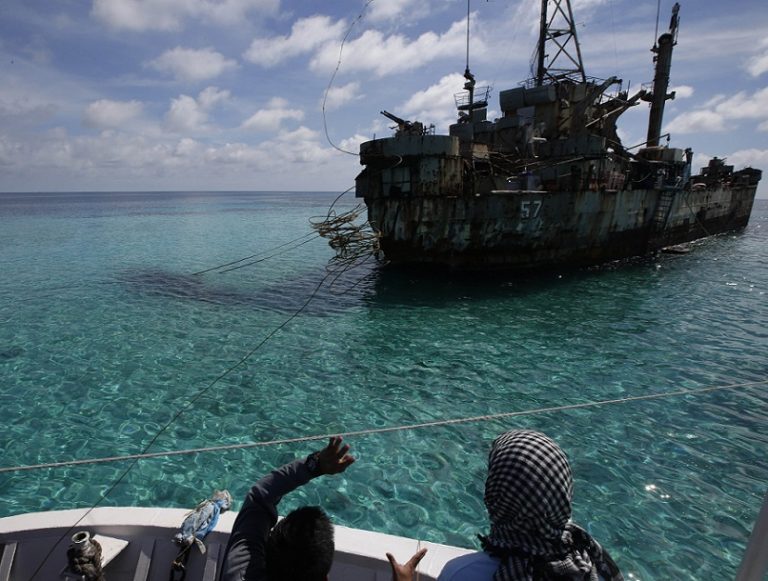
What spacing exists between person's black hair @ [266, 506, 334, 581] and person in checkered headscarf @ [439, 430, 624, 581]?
2.03ft

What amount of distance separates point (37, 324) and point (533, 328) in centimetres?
1535

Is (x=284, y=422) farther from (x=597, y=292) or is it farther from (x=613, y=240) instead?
(x=613, y=240)

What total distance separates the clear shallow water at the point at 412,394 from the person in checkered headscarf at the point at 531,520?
3687 mm

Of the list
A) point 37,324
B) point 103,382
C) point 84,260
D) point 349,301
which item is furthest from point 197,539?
point 84,260

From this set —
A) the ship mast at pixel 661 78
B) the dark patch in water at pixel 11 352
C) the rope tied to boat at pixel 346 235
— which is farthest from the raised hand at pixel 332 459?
the ship mast at pixel 661 78

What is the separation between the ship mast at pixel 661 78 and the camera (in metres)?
28.8

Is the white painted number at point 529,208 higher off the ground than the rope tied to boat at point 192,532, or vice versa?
the white painted number at point 529,208

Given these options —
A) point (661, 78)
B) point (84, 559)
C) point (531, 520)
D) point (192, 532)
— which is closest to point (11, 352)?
point (84, 559)

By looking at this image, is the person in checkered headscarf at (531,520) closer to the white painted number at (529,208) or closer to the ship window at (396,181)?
the ship window at (396,181)

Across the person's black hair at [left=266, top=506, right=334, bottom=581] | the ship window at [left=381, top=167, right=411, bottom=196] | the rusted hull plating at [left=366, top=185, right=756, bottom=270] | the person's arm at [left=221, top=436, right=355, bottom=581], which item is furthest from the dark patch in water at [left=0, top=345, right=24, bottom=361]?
the ship window at [left=381, top=167, right=411, bottom=196]

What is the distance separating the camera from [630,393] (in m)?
8.45

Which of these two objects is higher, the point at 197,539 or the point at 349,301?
the point at 197,539

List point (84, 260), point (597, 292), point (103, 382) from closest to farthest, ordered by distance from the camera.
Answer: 1. point (103, 382)
2. point (597, 292)
3. point (84, 260)

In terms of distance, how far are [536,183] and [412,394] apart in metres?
14.2
